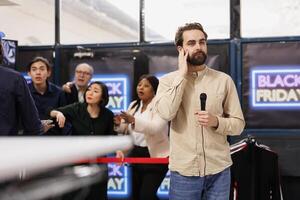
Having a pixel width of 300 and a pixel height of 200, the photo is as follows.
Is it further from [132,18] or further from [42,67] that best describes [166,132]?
[132,18]

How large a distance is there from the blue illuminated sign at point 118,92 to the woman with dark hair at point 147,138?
89 cm

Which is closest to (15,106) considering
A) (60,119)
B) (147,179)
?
(60,119)

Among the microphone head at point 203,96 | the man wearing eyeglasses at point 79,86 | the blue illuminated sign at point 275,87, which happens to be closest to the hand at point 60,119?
the man wearing eyeglasses at point 79,86

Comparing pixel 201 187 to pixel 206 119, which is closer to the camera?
pixel 206 119

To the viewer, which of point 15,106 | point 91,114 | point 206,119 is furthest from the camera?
point 91,114

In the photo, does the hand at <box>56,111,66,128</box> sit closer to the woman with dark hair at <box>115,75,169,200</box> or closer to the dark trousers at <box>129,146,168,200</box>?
the woman with dark hair at <box>115,75,169,200</box>

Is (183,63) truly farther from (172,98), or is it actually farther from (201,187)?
(201,187)

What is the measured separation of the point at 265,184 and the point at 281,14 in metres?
1.75

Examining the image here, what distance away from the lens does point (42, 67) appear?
153 inches

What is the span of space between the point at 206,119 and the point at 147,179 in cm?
161

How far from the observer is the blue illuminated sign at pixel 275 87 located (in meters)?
4.43

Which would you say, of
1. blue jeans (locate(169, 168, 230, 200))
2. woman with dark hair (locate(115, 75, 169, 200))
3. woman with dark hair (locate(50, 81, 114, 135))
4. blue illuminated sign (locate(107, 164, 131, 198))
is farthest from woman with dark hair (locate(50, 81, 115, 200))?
blue jeans (locate(169, 168, 230, 200))

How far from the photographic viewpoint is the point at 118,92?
487 cm

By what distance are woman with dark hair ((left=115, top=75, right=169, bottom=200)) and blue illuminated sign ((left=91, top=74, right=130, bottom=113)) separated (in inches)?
35.1
